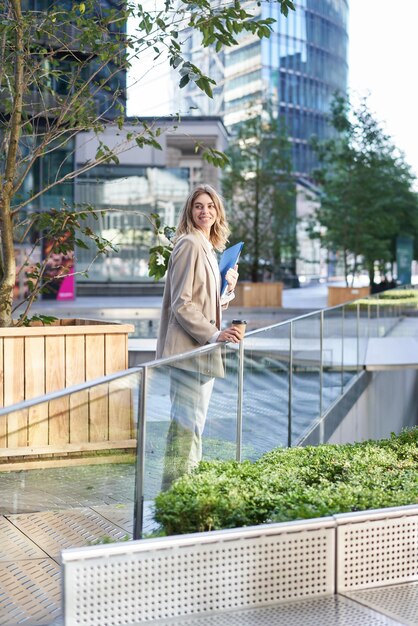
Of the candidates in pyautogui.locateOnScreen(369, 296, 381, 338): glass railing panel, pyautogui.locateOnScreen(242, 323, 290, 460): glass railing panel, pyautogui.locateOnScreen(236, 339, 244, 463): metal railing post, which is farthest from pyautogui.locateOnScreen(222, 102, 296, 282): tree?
pyautogui.locateOnScreen(236, 339, 244, 463): metal railing post

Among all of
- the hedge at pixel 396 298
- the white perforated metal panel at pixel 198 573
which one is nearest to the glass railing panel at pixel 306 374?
the white perforated metal panel at pixel 198 573

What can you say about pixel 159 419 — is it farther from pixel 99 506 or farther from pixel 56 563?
pixel 56 563

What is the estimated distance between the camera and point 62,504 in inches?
190

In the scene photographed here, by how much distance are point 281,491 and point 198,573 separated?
3.64 feet

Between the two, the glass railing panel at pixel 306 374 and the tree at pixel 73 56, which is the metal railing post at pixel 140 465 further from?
the glass railing panel at pixel 306 374

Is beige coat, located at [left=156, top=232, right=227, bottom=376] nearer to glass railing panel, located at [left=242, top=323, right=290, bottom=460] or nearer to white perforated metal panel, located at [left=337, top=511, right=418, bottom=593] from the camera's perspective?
glass railing panel, located at [left=242, top=323, right=290, bottom=460]

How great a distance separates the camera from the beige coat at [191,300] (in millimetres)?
6023

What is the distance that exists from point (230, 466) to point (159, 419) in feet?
3.27

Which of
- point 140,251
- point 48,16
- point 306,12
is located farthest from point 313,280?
point 48,16

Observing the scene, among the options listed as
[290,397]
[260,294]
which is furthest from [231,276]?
[260,294]

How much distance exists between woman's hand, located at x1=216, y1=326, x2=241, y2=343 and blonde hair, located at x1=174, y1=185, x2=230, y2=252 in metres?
0.55

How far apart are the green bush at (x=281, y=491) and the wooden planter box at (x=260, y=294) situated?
33400 mm

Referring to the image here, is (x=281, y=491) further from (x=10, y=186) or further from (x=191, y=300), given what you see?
(x=10, y=186)

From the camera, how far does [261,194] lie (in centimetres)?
4288
